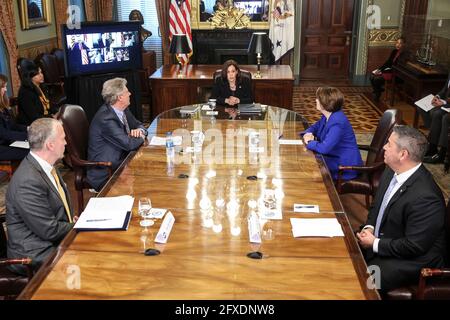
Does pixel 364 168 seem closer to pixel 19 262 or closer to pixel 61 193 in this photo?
pixel 61 193

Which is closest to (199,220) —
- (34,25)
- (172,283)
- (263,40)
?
(172,283)

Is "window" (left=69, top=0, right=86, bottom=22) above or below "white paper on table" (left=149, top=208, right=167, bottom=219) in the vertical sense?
above

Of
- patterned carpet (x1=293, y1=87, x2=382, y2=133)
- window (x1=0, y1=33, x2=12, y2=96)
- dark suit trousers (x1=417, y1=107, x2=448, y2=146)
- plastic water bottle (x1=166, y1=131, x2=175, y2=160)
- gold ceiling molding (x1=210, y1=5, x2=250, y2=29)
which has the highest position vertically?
gold ceiling molding (x1=210, y1=5, x2=250, y2=29)

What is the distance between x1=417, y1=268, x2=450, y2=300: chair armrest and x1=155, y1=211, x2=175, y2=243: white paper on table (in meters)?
1.23

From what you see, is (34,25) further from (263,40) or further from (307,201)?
(307,201)

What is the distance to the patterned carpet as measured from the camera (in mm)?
7639

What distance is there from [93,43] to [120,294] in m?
5.80

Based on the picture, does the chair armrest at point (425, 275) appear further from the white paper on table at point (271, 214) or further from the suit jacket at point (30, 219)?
the suit jacket at point (30, 219)

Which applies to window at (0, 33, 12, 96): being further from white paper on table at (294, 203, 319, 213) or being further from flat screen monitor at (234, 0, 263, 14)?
white paper on table at (294, 203, 319, 213)

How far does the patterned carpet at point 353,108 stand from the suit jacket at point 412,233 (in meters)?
4.76

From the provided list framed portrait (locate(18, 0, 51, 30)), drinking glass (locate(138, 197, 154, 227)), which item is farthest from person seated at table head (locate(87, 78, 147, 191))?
framed portrait (locate(18, 0, 51, 30))

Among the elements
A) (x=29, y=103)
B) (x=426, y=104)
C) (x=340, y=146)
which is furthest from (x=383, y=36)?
(x=29, y=103)

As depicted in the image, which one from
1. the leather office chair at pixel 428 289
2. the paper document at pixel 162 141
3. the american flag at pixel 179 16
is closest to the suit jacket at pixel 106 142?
the paper document at pixel 162 141
